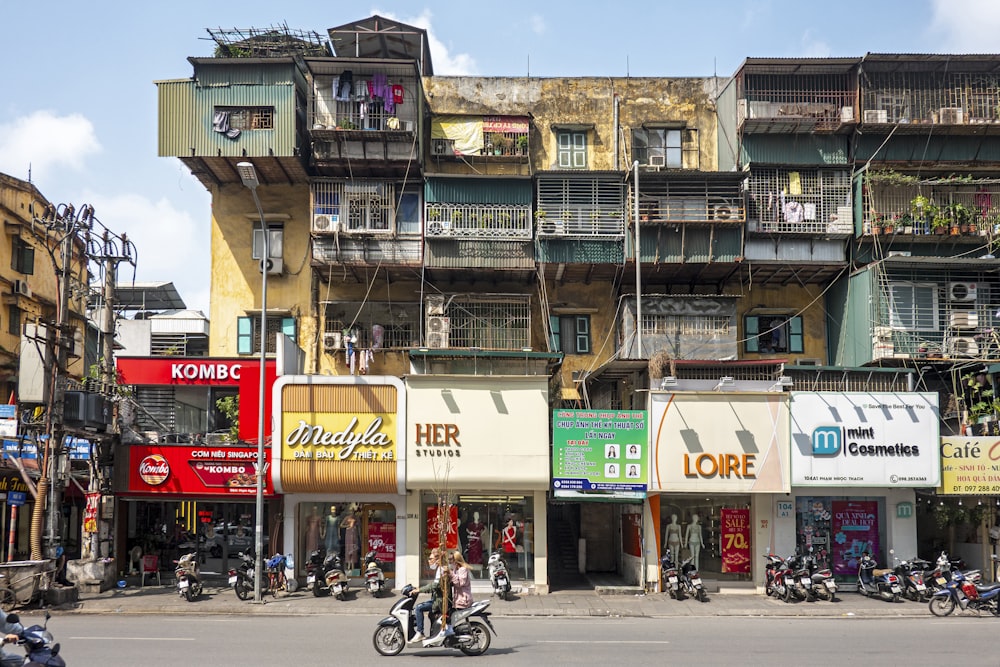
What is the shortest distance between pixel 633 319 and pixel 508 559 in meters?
8.86

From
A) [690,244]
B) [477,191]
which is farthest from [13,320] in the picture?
[690,244]

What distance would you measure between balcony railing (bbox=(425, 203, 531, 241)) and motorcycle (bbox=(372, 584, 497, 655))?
15.6m

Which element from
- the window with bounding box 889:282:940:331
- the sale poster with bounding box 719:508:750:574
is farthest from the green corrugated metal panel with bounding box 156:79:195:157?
the window with bounding box 889:282:940:331

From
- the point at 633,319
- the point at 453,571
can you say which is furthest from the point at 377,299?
the point at 453,571

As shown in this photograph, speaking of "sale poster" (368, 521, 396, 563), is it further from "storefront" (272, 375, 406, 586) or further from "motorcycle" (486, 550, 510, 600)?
"motorcycle" (486, 550, 510, 600)

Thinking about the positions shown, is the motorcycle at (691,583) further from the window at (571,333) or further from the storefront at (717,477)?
the window at (571,333)

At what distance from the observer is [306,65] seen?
29.4m

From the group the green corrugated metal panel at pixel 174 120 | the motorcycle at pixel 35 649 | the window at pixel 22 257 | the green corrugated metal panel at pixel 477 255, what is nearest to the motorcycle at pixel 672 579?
the green corrugated metal panel at pixel 477 255

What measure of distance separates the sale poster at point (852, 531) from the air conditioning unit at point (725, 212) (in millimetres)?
9399

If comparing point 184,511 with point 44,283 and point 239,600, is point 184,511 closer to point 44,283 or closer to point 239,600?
point 239,600

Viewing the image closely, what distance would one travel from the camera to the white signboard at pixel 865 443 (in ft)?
82.8

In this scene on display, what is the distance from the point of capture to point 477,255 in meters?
28.9

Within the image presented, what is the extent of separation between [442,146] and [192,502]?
14.4m

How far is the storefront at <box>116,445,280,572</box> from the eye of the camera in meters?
26.2
